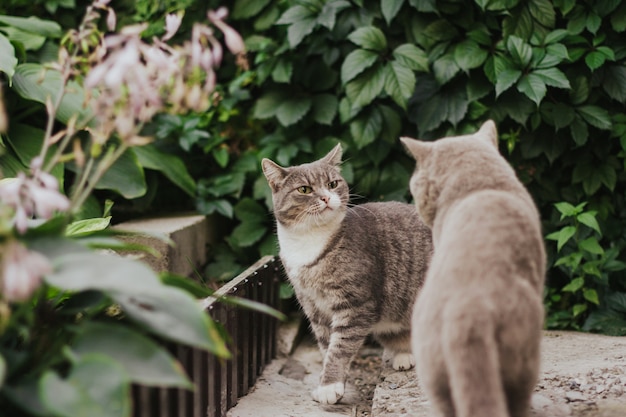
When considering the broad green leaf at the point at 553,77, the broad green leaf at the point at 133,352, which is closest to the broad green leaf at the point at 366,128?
the broad green leaf at the point at 553,77

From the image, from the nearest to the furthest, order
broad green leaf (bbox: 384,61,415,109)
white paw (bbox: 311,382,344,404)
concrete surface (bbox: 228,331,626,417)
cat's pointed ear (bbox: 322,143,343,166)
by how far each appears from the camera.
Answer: concrete surface (bbox: 228,331,626,417)
white paw (bbox: 311,382,344,404)
cat's pointed ear (bbox: 322,143,343,166)
broad green leaf (bbox: 384,61,415,109)

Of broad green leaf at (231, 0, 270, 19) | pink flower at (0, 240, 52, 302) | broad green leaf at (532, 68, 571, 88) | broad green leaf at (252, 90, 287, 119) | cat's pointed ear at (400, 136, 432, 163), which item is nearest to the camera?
pink flower at (0, 240, 52, 302)

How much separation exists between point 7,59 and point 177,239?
1.18 meters

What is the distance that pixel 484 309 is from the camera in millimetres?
1366

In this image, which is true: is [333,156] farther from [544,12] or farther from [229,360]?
[544,12]

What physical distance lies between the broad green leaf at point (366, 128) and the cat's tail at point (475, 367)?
2.23 meters

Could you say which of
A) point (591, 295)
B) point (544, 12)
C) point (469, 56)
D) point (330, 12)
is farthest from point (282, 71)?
point (591, 295)

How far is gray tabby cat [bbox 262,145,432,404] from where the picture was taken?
2793 millimetres

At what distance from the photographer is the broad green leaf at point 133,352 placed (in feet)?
4.13

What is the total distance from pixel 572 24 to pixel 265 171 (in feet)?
5.96

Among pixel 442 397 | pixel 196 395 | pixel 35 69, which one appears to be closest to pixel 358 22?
pixel 35 69

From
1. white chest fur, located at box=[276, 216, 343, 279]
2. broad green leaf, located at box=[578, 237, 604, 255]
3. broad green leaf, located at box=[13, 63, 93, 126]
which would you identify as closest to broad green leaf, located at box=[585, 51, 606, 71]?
broad green leaf, located at box=[578, 237, 604, 255]

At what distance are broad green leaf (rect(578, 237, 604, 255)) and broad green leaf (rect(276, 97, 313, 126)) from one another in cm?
163

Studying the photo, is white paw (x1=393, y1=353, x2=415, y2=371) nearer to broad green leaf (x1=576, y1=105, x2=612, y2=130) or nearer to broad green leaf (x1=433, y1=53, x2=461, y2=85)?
broad green leaf (x1=433, y1=53, x2=461, y2=85)
